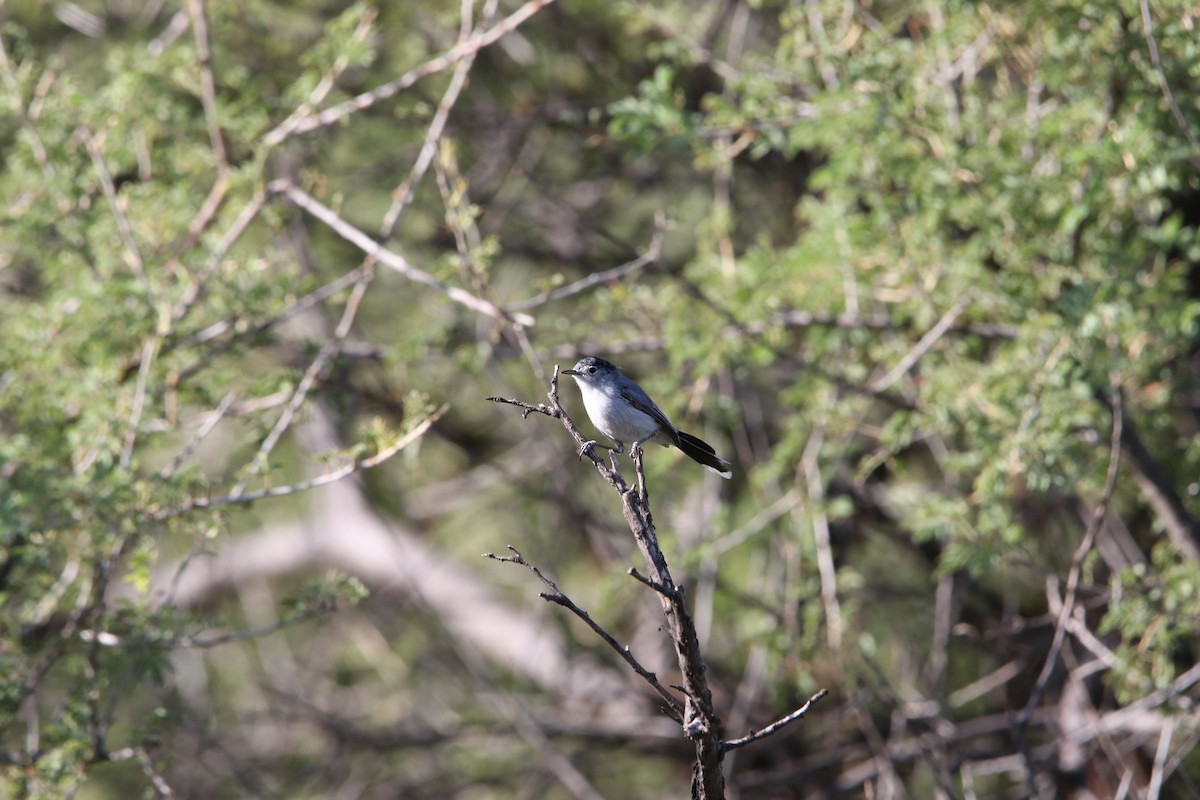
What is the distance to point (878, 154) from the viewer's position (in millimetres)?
5199

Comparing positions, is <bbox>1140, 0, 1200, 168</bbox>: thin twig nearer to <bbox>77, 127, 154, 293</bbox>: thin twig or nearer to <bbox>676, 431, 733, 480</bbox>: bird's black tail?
<bbox>676, 431, 733, 480</bbox>: bird's black tail

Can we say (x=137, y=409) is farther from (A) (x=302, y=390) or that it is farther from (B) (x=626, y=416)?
(B) (x=626, y=416)

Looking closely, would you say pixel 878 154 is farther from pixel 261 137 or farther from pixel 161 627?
pixel 161 627

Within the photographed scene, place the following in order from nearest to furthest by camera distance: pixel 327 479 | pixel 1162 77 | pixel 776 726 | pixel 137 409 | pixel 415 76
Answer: pixel 776 726
pixel 1162 77
pixel 327 479
pixel 137 409
pixel 415 76

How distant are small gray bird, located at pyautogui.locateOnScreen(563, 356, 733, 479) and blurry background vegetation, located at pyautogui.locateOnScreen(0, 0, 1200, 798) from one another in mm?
341

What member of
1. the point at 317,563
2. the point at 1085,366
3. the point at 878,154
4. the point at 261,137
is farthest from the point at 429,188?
the point at 1085,366

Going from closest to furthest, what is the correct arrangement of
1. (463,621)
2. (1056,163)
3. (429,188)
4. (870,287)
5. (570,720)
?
(1056,163)
(870,287)
(570,720)
(429,188)
(463,621)

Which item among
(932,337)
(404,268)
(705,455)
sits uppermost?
(404,268)

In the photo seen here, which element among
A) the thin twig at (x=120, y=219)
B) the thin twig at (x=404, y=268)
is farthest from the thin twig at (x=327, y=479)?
the thin twig at (x=120, y=219)

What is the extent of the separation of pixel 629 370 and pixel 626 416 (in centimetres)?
367

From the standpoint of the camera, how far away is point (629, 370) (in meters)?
8.23

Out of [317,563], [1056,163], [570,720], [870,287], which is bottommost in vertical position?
[570,720]

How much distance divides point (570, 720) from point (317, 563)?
2978 millimetres

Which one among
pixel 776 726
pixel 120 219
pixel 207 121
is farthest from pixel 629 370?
pixel 776 726
